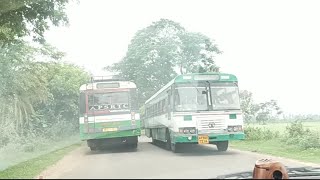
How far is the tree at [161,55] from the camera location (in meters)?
4.13

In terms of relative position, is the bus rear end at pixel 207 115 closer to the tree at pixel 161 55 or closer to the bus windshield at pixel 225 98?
the bus windshield at pixel 225 98

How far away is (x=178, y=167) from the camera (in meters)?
2.27

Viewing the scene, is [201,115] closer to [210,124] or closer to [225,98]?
[210,124]

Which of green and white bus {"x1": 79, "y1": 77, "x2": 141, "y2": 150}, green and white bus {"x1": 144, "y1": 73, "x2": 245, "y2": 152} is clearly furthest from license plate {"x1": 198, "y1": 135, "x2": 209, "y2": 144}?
green and white bus {"x1": 79, "y1": 77, "x2": 141, "y2": 150}

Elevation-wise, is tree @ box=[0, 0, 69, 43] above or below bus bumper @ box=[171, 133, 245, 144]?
above

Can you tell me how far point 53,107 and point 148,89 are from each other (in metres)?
1.21

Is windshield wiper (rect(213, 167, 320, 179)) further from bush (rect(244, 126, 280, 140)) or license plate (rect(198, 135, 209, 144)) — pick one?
bush (rect(244, 126, 280, 140))

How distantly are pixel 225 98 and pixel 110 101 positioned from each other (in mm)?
3041

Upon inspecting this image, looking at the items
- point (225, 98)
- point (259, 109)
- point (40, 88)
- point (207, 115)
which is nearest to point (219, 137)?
point (207, 115)

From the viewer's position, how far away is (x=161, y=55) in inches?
167

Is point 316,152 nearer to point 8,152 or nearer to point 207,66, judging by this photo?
point 8,152

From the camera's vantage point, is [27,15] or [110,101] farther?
[110,101]

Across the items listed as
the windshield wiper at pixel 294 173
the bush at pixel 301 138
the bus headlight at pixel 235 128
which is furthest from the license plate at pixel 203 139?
the bush at pixel 301 138

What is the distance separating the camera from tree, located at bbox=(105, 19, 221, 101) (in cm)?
413
